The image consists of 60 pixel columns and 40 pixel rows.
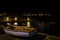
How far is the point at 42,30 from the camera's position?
11.5 m

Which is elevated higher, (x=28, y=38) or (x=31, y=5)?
(x=31, y=5)

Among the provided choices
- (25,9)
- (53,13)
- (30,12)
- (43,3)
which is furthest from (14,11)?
(53,13)

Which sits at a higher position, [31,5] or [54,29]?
[31,5]

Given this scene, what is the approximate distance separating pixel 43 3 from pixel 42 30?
321cm

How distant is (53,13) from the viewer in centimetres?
1098

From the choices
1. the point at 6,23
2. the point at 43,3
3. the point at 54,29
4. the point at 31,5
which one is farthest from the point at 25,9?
the point at 54,29

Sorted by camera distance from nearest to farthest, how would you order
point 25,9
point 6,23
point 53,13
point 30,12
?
point 53,13, point 30,12, point 25,9, point 6,23

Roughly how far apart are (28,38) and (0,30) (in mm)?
4769

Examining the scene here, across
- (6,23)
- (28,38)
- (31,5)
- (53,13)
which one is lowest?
(28,38)

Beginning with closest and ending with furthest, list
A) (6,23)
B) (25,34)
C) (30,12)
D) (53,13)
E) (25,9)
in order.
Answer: (25,34) < (53,13) < (30,12) < (25,9) < (6,23)

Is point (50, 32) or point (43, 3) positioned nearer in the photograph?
point (50, 32)

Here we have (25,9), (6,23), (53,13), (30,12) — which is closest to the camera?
(53,13)

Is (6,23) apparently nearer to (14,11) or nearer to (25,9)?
(14,11)

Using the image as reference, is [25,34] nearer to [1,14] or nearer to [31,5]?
[31,5]
